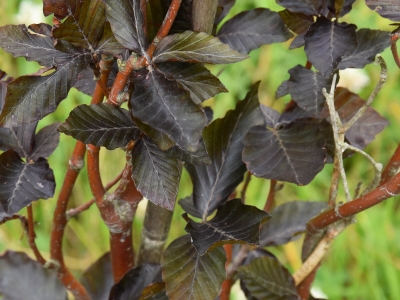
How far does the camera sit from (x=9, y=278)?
0.61 m

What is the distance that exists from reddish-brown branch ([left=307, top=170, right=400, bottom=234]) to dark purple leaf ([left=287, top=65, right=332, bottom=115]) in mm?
99

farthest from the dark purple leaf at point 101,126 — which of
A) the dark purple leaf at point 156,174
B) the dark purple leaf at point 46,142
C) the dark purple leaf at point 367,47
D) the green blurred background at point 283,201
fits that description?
the green blurred background at point 283,201

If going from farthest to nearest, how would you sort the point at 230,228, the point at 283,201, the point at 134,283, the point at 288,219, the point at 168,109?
the point at 283,201, the point at 288,219, the point at 134,283, the point at 230,228, the point at 168,109

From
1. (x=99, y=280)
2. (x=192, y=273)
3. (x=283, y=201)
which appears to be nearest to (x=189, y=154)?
(x=192, y=273)

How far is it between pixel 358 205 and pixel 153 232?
244mm

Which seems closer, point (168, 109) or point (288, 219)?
point (168, 109)

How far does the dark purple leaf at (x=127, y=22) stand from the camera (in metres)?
0.38

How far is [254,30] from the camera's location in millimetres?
566

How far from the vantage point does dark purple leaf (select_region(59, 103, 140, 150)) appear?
0.39m

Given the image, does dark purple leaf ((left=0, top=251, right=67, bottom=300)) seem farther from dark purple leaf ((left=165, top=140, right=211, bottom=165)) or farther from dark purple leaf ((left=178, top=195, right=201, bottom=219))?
dark purple leaf ((left=165, top=140, right=211, bottom=165))

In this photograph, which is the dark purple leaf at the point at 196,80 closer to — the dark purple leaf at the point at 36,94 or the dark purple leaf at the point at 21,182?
the dark purple leaf at the point at 36,94

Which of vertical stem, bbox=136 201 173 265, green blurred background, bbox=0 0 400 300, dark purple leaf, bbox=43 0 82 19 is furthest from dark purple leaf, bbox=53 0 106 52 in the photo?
green blurred background, bbox=0 0 400 300

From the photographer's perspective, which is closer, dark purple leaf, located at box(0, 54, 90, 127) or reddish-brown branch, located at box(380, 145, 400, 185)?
dark purple leaf, located at box(0, 54, 90, 127)

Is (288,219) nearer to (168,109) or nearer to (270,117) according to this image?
(270,117)
